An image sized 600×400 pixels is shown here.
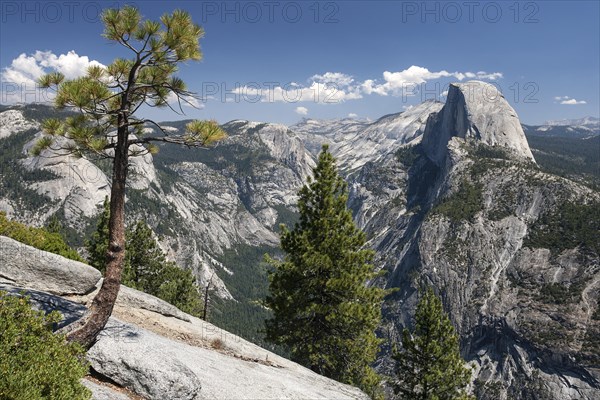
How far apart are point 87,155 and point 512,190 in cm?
22089

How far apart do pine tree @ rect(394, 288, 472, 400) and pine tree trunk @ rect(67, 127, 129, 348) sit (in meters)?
24.0

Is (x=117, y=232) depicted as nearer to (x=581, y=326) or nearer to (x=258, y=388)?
(x=258, y=388)

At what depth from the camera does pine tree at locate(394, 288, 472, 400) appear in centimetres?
2803

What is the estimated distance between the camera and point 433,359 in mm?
28828

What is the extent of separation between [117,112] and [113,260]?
4.25 m

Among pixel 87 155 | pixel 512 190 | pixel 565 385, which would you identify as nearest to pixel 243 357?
pixel 87 155

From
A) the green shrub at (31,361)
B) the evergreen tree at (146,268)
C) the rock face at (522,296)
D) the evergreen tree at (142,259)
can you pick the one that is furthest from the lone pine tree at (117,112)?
the rock face at (522,296)

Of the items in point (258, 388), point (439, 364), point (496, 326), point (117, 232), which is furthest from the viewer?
point (496, 326)

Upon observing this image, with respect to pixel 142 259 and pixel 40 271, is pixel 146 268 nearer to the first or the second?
pixel 142 259

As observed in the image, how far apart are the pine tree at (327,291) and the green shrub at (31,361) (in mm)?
14026

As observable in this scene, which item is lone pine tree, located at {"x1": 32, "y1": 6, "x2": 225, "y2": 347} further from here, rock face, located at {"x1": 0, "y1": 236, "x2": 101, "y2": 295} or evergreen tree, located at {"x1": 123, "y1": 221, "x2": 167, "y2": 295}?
evergreen tree, located at {"x1": 123, "y1": 221, "x2": 167, "y2": 295}

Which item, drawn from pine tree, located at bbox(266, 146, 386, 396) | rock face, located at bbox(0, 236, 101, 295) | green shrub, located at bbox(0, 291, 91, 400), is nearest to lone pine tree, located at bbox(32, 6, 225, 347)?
green shrub, located at bbox(0, 291, 91, 400)

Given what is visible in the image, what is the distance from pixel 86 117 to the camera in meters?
11.1

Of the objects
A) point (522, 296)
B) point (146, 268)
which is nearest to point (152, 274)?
point (146, 268)
